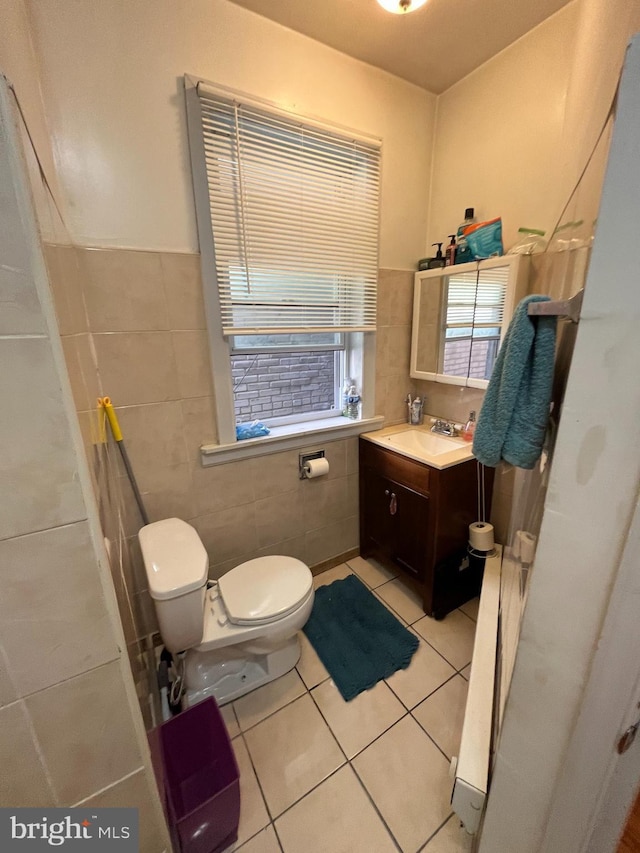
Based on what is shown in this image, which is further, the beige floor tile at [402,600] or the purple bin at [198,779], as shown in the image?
the beige floor tile at [402,600]

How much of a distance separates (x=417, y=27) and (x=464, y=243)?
85cm

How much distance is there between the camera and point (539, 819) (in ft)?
2.08

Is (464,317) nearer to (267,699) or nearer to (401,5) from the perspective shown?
(401,5)

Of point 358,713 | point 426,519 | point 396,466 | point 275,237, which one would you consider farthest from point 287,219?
Answer: point 358,713

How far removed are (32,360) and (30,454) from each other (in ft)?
0.42

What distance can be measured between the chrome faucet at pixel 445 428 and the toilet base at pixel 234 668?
1343 millimetres

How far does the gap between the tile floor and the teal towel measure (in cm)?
122

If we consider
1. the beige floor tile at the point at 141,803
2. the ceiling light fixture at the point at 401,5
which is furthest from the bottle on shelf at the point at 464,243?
the beige floor tile at the point at 141,803

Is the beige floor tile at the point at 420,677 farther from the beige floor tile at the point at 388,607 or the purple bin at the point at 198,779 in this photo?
the purple bin at the point at 198,779

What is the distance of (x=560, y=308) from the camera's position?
1.72 feet

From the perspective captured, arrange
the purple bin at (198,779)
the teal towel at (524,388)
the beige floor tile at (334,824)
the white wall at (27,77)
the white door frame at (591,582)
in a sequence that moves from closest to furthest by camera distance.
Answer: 1. the white door frame at (591,582)
2. the teal towel at (524,388)
3. the white wall at (27,77)
4. the purple bin at (198,779)
5. the beige floor tile at (334,824)

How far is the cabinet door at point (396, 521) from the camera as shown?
5.35 feet

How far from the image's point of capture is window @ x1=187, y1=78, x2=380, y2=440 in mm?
1302

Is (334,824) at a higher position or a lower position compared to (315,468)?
lower
